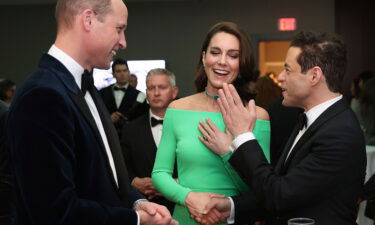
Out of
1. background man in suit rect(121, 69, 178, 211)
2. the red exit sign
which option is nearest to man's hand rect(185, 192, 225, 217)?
background man in suit rect(121, 69, 178, 211)

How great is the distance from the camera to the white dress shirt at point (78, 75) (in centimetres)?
172

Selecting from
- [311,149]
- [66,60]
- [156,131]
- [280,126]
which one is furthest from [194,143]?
[156,131]

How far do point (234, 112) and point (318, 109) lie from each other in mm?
358

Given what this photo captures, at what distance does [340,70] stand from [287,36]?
8.26 m

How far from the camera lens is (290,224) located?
167cm

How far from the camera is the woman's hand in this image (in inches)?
93.3

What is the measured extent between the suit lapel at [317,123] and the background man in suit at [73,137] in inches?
25.6

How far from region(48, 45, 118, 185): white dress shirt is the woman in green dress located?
28.3 inches

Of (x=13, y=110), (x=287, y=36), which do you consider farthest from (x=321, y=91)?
(x=287, y=36)

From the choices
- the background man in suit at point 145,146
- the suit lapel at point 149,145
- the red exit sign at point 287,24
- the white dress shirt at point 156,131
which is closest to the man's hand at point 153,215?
the background man in suit at point 145,146

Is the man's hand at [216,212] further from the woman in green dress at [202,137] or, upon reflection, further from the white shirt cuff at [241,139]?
the white shirt cuff at [241,139]

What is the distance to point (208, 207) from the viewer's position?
2.36 meters

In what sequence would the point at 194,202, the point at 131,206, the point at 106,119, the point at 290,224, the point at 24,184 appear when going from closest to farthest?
the point at 24,184 → the point at 290,224 → the point at 106,119 → the point at 131,206 → the point at 194,202

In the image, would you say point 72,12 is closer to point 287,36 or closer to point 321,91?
point 321,91
